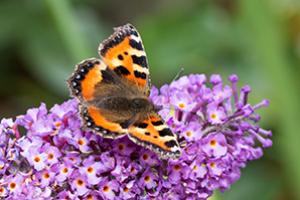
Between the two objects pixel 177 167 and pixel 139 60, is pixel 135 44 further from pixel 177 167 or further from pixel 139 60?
pixel 177 167

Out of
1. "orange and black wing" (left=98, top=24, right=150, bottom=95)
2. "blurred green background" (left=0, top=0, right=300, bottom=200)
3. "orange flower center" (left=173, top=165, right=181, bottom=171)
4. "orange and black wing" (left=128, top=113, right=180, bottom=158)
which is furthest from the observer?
"blurred green background" (left=0, top=0, right=300, bottom=200)

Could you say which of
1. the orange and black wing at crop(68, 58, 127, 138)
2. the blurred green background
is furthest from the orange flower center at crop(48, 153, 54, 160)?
the blurred green background

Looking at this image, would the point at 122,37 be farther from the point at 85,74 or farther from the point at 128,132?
the point at 128,132

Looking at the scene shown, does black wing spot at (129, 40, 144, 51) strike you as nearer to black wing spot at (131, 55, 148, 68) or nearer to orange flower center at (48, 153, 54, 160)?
black wing spot at (131, 55, 148, 68)

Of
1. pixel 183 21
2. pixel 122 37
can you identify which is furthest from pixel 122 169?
pixel 183 21

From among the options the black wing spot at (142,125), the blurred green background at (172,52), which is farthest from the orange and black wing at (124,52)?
the blurred green background at (172,52)

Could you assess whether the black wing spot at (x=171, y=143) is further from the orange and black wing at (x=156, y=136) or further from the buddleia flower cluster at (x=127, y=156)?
the buddleia flower cluster at (x=127, y=156)
